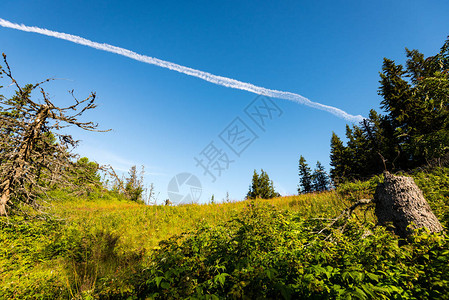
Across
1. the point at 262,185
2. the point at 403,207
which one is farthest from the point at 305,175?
the point at 403,207

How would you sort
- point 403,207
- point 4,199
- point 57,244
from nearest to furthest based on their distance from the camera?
point 403,207 < point 57,244 < point 4,199

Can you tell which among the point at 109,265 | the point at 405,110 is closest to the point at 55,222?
the point at 109,265

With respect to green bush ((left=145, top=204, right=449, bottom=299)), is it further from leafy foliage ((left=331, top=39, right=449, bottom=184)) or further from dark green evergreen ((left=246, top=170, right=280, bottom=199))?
dark green evergreen ((left=246, top=170, right=280, bottom=199))

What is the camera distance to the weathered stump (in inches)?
107

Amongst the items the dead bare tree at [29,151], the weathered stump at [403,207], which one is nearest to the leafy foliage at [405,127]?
the weathered stump at [403,207]

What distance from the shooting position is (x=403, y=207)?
286 centimetres

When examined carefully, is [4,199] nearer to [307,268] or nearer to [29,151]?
[29,151]

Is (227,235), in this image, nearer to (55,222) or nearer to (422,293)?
(422,293)

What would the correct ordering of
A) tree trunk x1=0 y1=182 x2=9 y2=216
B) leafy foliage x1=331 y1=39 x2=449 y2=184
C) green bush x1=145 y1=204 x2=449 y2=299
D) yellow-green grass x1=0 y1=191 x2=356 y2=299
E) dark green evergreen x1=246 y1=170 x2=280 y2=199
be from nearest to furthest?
1. green bush x1=145 y1=204 x2=449 y2=299
2. yellow-green grass x1=0 y1=191 x2=356 y2=299
3. tree trunk x1=0 y1=182 x2=9 y2=216
4. leafy foliage x1=331 y1=39 x2=449 y2=184
5. dark green evergreen x1=246 y1=170 x2=280 y2=199

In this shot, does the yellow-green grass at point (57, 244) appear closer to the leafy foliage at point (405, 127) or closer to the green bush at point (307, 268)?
the green bush at point (307, 268)

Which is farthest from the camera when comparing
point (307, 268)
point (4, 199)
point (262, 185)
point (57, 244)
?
point (262, 185)

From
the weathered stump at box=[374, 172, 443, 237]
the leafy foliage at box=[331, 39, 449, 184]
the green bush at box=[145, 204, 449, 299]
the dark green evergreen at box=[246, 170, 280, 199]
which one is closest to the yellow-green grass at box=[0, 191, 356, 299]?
the green bush at box=[145, 204, 449, 299]

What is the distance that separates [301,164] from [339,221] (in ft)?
147

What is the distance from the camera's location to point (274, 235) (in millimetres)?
2824
